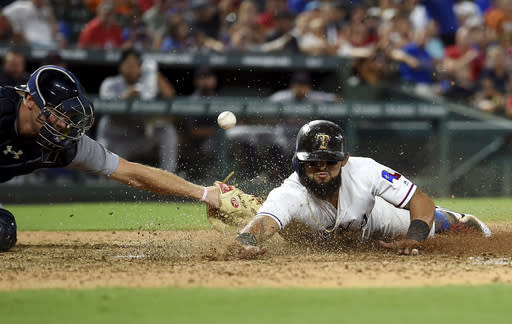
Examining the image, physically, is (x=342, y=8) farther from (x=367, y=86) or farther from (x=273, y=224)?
(x=273, y=224)

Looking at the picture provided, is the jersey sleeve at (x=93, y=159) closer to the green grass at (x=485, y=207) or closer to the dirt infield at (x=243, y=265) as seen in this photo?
the dirt infield at (x=243, y=265)

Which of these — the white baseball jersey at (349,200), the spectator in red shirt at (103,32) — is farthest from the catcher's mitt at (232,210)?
the spectator in red shirt at (103,32)

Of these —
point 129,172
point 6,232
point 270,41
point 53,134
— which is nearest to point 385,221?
point 129,172

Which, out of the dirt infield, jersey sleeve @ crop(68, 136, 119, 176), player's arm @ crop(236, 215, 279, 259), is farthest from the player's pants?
jersey sleeve @ crop(68, 136, 119, 176)

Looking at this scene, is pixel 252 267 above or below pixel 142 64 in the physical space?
below

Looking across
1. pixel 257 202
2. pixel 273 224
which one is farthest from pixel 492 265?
pixel 257 202

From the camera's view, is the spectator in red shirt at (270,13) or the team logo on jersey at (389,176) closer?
the team logo on jersey at (389,176)

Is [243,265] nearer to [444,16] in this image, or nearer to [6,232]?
[6,232]
